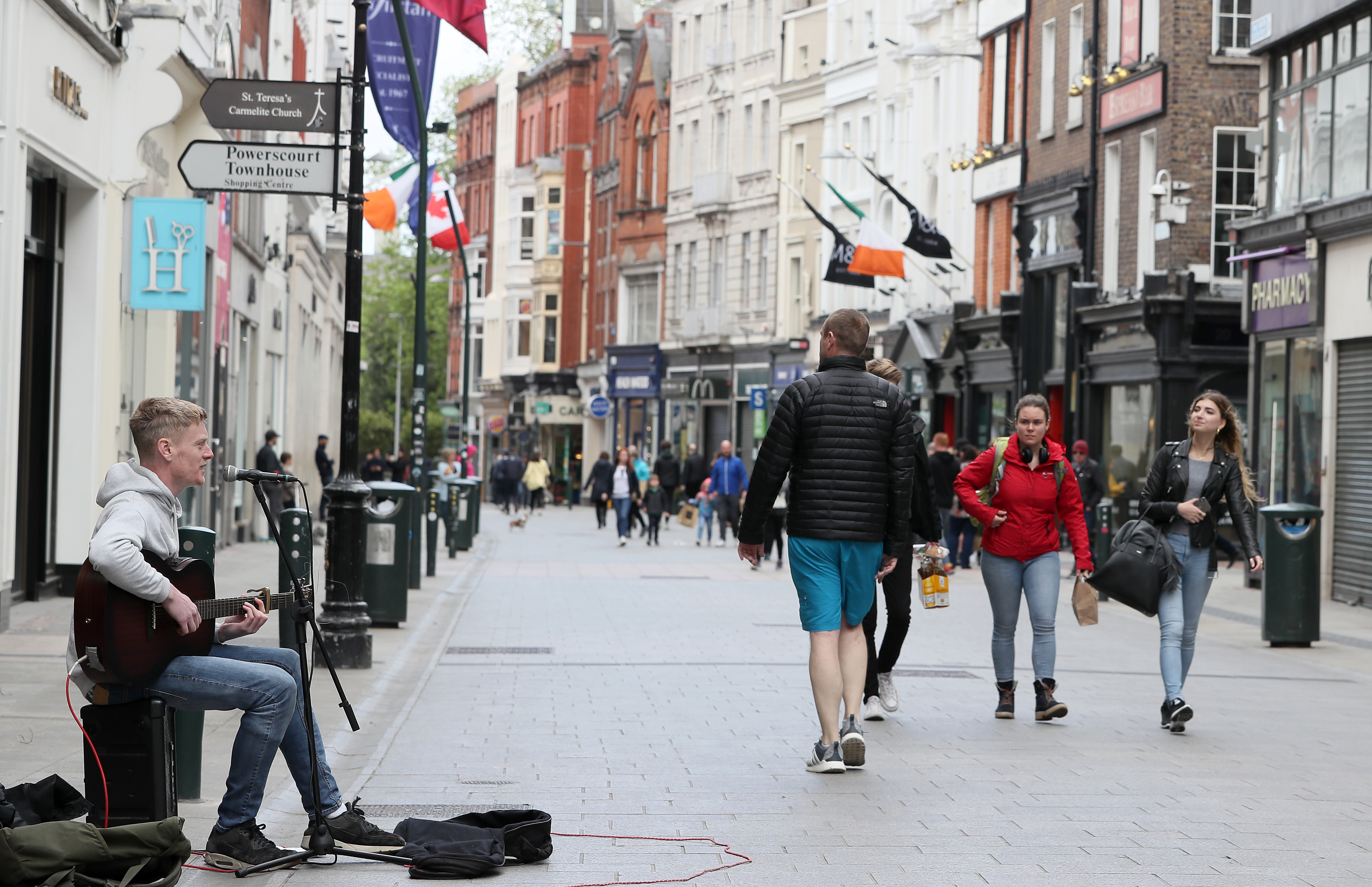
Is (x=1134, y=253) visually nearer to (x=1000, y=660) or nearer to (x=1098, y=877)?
(x=1000, y=660)

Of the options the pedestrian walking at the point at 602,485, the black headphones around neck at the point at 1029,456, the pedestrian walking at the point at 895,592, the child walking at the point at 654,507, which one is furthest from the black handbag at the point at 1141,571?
the pedestrian walking at the point at 602,485

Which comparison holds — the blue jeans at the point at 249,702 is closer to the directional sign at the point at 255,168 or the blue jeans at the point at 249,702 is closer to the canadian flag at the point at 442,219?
the directional sign at the point at 255,168

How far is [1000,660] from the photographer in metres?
11.1

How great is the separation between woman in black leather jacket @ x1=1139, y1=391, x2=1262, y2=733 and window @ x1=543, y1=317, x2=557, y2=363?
72.2 m

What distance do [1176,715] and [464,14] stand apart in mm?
13250

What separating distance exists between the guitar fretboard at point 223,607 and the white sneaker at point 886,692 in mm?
5349

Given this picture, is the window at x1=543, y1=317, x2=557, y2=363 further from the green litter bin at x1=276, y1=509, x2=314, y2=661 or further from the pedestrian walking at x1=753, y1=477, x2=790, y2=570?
the green litter bin at x1=276, y1=509, x2=314, y2=661

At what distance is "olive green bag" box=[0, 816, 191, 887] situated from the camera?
17.9 feet

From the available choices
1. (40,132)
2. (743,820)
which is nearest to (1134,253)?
(40,132)

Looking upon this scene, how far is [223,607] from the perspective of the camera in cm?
626

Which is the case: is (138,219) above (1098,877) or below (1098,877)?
above

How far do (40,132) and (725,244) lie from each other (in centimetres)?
4571

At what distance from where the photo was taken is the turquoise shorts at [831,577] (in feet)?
29.7

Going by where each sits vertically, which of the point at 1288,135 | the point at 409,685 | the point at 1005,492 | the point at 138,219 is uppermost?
the point at 1288,135
